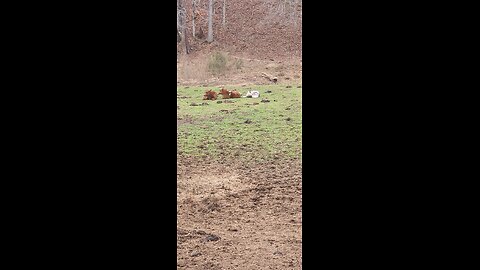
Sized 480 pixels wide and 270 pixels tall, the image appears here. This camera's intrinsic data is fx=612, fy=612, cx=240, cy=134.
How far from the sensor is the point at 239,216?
457 cm

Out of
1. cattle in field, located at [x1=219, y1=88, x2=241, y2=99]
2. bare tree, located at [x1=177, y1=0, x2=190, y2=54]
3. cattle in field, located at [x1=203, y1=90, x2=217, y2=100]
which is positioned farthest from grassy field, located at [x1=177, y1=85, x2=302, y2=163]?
bare tree, located at [x1=177, y1=0, x2=190, y2=54]

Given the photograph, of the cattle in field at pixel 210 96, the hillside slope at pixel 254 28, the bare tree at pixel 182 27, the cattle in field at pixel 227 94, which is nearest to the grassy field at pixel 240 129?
the cattle in field at pixel 210 96

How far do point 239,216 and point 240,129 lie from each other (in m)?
2.43

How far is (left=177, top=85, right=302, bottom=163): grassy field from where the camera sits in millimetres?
6203

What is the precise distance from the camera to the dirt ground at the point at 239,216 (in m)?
3.70

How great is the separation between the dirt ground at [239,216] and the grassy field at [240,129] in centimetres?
25

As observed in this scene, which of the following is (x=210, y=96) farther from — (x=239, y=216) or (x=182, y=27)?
(x=182, y=27)

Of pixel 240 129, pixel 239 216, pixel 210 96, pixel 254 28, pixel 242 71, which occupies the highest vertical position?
pixel 254 28

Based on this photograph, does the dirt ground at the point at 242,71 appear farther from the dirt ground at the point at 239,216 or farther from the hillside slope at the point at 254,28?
the dirt ground at the point at 239,216

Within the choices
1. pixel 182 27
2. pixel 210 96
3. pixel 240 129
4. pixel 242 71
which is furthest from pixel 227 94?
pixel 182 27

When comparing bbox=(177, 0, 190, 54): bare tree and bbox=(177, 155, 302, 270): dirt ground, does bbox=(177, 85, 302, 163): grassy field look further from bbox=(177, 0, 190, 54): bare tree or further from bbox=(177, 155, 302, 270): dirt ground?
bbox=(177, 0, 190, 54): bare tree

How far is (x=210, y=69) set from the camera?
37.8 feet

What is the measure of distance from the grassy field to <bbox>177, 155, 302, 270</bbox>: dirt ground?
25cm
